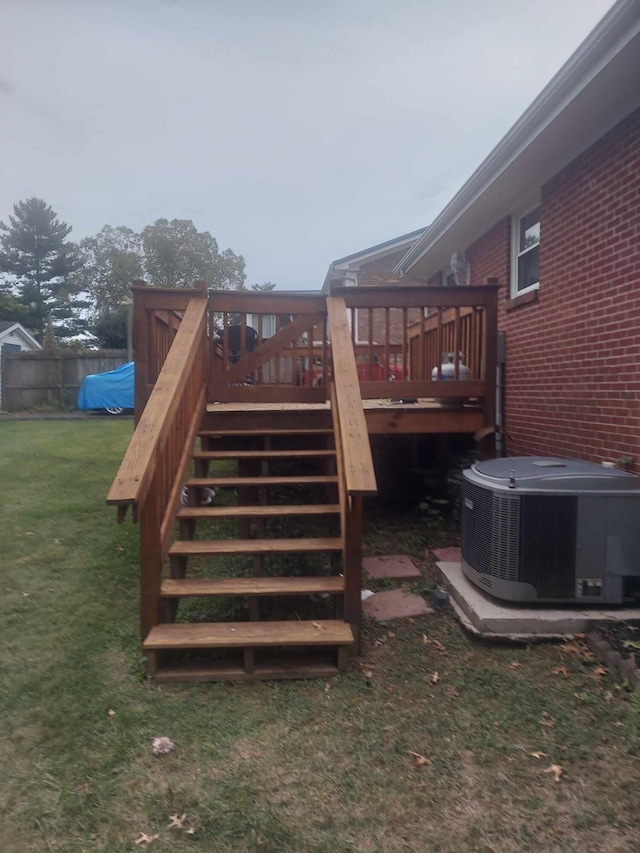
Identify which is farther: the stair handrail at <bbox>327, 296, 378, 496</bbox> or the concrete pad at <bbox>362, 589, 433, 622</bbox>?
the concrete pad at <bbox>362, 589, 433, 622</bbox>

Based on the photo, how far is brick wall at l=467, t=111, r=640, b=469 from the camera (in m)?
3.86

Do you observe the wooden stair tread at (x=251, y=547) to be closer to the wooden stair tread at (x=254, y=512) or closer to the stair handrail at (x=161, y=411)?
the wooden stair tread at (x=254, y=512)

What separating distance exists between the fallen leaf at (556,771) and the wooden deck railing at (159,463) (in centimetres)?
191

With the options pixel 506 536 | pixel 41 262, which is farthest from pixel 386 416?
pixel 41 262

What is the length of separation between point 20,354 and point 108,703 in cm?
1843

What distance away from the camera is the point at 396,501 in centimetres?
569

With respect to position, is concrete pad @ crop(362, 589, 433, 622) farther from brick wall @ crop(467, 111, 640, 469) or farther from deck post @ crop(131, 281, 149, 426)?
deck post @ crop(131, 281, 149, 426)

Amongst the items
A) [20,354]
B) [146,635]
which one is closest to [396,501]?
[146,635]

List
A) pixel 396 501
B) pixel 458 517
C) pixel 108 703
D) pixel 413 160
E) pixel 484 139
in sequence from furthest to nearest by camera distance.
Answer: pixel 413 160, pixel 484 139, pixel 396 501, pixel 458 517, pixel 108 703

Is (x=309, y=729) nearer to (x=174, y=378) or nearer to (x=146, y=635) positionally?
(x=146, y=635)

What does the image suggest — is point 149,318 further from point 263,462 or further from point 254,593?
point 254,593

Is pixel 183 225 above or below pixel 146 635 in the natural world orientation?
above

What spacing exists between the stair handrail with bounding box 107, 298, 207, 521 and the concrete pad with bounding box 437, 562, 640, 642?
6.33ft

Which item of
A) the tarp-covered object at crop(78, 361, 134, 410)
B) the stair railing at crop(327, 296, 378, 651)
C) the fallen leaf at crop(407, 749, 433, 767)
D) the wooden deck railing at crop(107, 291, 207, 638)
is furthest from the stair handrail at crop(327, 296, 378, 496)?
the tarp-covered object at crop(78, 361, 134, 410)
